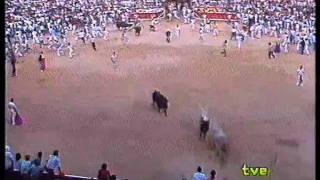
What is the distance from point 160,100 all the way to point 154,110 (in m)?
0.11

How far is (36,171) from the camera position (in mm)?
5586

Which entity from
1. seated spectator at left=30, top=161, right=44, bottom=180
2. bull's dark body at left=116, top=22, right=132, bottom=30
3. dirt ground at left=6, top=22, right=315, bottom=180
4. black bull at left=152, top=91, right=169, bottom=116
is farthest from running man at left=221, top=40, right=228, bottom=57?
seated spectator at left=30, top=161, right=44, bottom=180

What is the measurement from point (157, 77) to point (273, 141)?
34.4 inches

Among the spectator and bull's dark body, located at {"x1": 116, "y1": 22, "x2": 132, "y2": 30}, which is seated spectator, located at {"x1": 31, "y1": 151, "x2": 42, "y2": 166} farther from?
bull's dark body, located at {"x1": 116, "y1": 22, "x2": 132, "y2": 30}

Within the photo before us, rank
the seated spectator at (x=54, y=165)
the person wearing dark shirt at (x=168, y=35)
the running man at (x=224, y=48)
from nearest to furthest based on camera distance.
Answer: the seated spectator at (x=54, y=165) < the running man at (x=224, y=48) < the person wearing dark shirt at (x=168, y=35)

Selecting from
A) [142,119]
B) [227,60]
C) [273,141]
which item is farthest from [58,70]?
[273,141]

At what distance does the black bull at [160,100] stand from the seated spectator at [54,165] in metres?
0.72

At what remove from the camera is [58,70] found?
19.1ft

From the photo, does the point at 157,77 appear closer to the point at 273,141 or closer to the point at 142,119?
the point at 142,119

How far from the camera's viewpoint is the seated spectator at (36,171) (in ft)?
18.3

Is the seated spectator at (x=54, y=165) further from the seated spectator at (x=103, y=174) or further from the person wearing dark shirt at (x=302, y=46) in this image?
the person wearing dark shirt at (x=302, y=46)

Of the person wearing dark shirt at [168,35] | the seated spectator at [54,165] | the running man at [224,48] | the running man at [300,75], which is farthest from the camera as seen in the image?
the person wearing dark shirt at [168,35]

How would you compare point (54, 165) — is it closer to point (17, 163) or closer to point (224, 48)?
point (17, 163)

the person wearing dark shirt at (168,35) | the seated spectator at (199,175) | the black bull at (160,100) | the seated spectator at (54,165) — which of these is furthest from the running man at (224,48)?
the seated spectator at (54,165)
